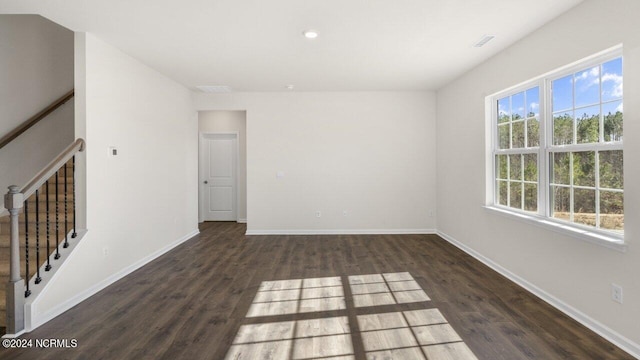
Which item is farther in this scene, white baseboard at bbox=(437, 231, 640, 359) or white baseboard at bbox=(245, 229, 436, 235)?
white baseboard at bbox=(245, 229, 436, 235)

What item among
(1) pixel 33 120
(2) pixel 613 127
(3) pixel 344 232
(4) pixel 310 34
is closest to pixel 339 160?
(3) pixel 344 232

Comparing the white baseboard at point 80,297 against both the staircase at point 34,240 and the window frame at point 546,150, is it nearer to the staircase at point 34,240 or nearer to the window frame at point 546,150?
the staircase at point 34,240

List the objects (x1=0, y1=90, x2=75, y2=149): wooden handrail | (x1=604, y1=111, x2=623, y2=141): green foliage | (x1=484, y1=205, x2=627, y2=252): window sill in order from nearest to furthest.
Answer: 1. (x1=484, y1=205, x2=627, y2=252): window sill
2. (x1=604, y1=111, x2=623, y2=141): green foliage
3. (x1=0, y1=90, x2=75, y2=149): wooden handrail

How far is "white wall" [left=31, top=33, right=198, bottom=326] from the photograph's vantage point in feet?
10.7

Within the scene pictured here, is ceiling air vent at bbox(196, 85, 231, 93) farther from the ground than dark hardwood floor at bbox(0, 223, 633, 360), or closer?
farther from the ground

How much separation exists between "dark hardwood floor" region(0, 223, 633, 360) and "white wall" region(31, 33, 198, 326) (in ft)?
0.77

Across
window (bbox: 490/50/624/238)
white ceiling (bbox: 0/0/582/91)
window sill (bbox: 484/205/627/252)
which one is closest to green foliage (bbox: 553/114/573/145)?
window (bbox: 490/50/624/238)

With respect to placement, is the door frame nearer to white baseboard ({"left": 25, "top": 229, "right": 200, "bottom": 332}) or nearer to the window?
white baseboard ({"left": 25, "top": 229, "right": 200, "bottom": 332})

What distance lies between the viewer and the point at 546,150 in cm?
319

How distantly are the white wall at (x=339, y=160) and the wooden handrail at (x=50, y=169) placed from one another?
3.06m

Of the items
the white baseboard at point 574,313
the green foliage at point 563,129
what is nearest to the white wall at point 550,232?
the white baseboard at point 574,313

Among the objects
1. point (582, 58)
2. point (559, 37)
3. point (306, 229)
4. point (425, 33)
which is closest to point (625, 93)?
point (582, 58)

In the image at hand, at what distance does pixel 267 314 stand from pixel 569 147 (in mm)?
3034

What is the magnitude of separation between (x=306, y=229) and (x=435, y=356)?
4.06 m
